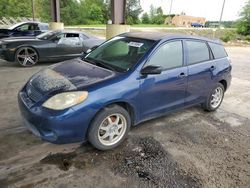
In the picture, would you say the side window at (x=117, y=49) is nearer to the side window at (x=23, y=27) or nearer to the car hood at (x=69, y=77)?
the car hood at (x=69, y=77)

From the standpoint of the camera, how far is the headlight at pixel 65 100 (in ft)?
9.52

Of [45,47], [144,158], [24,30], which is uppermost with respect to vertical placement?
[24,30]

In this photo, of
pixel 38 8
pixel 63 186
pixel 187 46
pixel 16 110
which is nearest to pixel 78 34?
pixel 16 110

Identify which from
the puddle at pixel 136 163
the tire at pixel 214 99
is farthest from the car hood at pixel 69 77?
the tire at pixel 214 99

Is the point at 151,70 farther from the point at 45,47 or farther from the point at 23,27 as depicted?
the point at 23,27

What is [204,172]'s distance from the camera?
303cm

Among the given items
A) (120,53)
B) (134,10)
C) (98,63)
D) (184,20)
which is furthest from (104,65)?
(184,20)

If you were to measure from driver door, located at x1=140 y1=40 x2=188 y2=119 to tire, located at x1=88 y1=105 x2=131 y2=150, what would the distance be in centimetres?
36

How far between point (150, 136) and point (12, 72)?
205 inches

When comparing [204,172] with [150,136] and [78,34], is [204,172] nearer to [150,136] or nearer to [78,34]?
[150,136]

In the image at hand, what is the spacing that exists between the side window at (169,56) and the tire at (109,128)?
87 cm

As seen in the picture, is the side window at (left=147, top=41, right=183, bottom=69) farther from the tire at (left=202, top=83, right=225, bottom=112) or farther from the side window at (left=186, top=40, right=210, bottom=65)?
the tire at (left=202, top=83, right=225, bottom=112)

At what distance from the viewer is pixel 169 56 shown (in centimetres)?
386

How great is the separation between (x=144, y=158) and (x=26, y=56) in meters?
6.29
